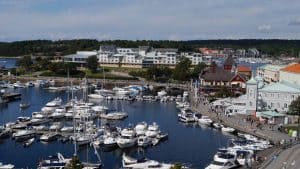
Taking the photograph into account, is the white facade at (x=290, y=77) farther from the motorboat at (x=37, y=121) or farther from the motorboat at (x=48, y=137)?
the motorboat at (x=48, y=137)

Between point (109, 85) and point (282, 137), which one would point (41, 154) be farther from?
point (109, 85)

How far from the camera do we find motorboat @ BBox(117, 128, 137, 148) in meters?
38.0

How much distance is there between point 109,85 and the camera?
82.5 meters

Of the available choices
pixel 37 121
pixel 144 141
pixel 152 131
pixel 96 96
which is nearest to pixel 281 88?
pixel 152 131

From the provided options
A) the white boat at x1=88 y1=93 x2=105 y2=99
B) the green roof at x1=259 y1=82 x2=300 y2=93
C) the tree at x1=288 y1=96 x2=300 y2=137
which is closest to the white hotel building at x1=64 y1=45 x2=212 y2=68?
the white boat at x1=88 y1=93 x2=105 y2=99

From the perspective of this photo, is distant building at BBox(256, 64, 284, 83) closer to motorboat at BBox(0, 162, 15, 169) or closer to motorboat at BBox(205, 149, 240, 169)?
motorboat at BBox(205, 149, 240, 169)

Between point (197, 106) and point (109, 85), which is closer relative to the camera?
point (197, 106)

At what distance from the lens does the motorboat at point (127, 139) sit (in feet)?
125

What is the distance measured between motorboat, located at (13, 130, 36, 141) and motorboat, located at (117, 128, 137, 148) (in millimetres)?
7374

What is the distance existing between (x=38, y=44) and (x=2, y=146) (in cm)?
13291

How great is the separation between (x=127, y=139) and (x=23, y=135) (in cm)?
848

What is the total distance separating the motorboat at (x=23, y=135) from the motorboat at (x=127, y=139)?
737cm

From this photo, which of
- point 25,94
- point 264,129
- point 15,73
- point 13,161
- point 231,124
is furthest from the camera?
point 15,73

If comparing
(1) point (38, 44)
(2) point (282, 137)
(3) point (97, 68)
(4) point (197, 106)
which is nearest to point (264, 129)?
(2) point (282, 137)
